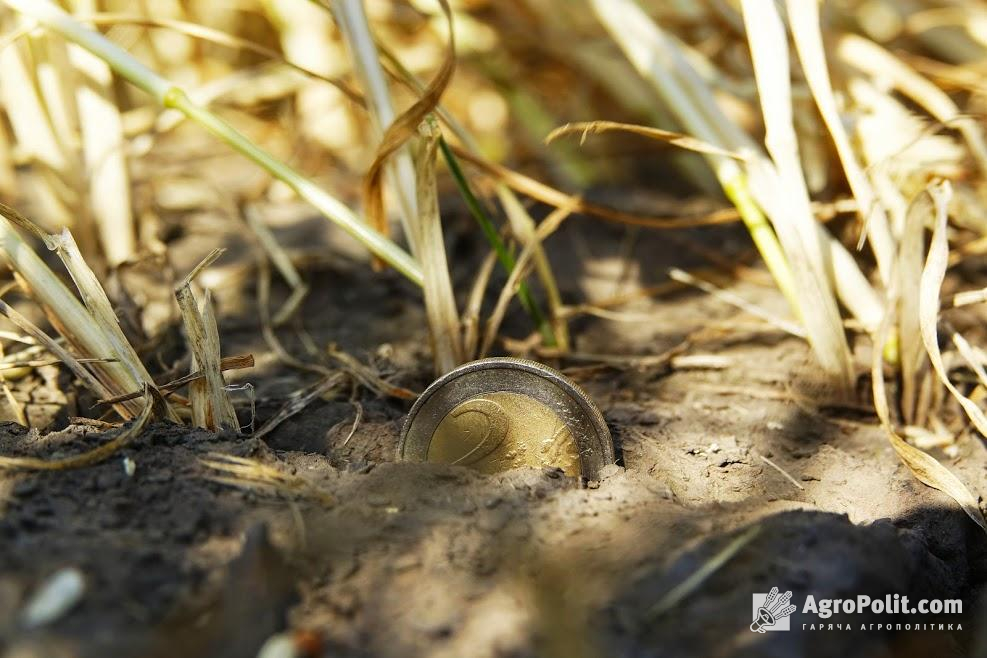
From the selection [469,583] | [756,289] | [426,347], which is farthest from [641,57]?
[469,583]

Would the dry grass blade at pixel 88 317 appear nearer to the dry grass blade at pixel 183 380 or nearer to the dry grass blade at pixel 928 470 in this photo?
the dry grass blade at pixel 183 380

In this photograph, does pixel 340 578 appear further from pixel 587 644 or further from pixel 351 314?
pixel 351 314

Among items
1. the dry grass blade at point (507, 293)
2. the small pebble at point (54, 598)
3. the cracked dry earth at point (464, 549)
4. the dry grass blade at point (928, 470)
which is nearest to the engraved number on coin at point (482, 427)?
the cracked dry earth at point (464, 549)

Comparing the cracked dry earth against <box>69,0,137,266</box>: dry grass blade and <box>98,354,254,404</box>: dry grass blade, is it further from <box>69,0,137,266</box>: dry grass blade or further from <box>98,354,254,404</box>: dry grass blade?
<box>69,0,137,266</box>: dry grass blade

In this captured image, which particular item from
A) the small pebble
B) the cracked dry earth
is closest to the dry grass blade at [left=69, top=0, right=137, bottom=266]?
the cracked dry earth

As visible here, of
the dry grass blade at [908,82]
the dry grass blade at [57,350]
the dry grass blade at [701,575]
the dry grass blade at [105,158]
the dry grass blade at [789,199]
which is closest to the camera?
the dry grass blade at [701,575]
